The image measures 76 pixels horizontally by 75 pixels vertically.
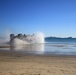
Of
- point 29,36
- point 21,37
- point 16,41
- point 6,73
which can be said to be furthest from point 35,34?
point 6,73

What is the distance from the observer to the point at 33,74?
10.8 metres

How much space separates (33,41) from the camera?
201 feet

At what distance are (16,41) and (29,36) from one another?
805 centimetres

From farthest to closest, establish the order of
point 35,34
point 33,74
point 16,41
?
point 35,34, point 16,41, point 33,74

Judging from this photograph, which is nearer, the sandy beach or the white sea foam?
the sandy beach

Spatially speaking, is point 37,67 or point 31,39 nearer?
point 37,67

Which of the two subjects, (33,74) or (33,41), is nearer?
(33,74)

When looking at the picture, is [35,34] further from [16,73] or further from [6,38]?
[16,73]

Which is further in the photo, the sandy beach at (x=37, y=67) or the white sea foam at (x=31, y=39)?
the white sea foam at (x=31, y=39)

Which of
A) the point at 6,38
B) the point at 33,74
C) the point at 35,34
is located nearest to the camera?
the point at 33,74

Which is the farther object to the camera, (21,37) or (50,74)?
(21,37)

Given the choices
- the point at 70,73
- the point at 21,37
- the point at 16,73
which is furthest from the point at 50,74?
the point at 21,37

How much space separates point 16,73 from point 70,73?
10.4 ft

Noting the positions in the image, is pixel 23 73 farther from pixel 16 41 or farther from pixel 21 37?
pixel 21 37
